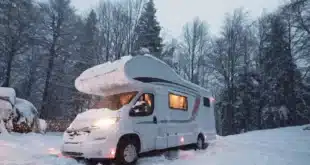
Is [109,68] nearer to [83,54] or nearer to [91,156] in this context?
[91,156]

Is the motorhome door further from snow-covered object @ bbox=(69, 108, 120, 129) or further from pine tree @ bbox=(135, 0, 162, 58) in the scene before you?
pine tree @ bbox=(135, 0, 162, 58)

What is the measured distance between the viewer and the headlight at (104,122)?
680 cm

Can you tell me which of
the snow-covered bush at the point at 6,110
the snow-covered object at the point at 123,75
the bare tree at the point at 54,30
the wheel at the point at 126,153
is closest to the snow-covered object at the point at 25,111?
the snow-covered bush at the point at 6,110

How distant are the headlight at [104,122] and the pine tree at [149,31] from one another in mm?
19310

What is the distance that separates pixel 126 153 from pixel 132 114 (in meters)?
1.11

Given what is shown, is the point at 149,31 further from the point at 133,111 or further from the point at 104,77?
the point at 133,111

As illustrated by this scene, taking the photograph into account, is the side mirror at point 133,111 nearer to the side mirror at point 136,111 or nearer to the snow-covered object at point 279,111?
the side mirror at point 136,111

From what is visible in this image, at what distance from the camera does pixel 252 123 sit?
102ft

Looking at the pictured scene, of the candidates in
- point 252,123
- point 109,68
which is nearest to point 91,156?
point 109,68

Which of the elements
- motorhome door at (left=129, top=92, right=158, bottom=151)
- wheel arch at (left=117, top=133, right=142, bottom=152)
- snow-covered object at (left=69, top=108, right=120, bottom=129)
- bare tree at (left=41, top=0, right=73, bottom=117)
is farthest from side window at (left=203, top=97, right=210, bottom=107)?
bare tree at (left=41, top=0, right=73, bottom=117)

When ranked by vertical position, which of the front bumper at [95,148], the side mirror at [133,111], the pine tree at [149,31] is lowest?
the front bumper at [95,148]

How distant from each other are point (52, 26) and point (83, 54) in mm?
4628

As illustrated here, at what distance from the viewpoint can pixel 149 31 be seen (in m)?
26.6

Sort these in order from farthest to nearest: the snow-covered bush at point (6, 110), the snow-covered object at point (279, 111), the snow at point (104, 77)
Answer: the snow-covered object at point (279, 111), the snow-covered bush at point (6, 110), the snow at point (104, 77)
